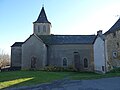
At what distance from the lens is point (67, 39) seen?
43.5 m

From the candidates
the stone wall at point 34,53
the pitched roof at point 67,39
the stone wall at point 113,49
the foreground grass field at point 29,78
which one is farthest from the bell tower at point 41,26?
the foreground grass field at point 29,78

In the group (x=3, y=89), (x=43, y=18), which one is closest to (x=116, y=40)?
(x=3, y=89)

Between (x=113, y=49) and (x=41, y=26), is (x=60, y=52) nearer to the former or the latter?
(x=113, y=49)

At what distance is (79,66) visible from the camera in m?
42.1

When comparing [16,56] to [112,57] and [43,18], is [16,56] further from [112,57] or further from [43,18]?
[112,57]

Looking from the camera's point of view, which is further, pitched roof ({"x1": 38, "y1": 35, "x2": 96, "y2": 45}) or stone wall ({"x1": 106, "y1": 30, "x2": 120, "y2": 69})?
pitched roof ({"x1": 38, "y1": 35, "x2": 96, "y2": 45})

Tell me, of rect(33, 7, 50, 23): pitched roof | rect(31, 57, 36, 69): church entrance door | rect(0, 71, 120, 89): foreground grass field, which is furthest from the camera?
rect(33, 7, 50, 23): pitched roof

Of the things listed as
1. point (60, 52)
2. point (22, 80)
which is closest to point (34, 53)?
point (60, 52)

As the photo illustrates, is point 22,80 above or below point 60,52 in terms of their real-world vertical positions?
below

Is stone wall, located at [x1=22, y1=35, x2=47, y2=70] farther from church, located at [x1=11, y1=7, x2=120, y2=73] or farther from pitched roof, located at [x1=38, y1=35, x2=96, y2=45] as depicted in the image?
pitched roof, located at [x1=38, y1=35, x2=96, y2=45]

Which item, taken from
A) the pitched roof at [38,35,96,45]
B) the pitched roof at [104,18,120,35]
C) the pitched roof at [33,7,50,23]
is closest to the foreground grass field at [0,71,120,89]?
the pitched roof at [104,18,120,35]

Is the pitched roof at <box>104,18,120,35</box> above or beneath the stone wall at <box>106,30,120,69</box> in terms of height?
above

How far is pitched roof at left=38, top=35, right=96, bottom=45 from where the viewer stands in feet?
139

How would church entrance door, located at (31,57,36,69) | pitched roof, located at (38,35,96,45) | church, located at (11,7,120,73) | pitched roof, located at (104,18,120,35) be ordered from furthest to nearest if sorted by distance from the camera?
pitched roof, located at (38,35,96,45), church entrance door, located at (31,57,36,69), church, located at (11,7,120,73), pitched roof, located at (104,18,120,35)
